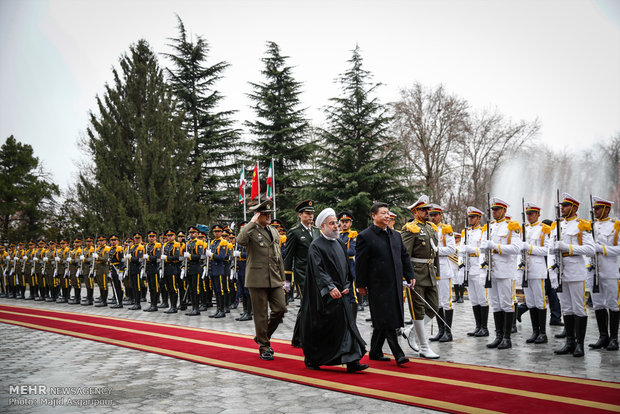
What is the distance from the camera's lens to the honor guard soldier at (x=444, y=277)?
28.4 feet

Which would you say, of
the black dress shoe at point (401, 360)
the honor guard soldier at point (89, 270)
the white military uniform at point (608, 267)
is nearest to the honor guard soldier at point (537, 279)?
the white military uniform at point (608, 267)

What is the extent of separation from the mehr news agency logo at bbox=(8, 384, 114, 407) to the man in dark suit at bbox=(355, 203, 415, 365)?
3419 millimetres

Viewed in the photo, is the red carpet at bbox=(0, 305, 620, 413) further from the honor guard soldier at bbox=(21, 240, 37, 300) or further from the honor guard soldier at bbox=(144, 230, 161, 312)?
the honor guard soldier at bbox=(21, 240, 37, 300)

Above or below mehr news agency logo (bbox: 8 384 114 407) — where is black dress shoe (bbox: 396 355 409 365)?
above

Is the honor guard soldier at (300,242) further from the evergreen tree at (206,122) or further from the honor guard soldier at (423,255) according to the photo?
the evergreen tree at (206,122)

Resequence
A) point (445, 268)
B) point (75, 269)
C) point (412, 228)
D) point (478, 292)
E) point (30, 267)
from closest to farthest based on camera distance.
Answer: point (412, 228) < point (478, 292) < point (445, 268) < point (75, 269) < point (30, 267)

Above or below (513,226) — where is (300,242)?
below

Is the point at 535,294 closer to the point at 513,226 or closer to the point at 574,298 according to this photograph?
the point at 574,298

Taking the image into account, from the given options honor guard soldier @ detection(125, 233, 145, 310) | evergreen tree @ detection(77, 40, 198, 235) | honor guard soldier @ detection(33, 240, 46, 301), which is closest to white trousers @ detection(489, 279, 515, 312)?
honor guard soldier @ detection(125, 233, 145, 310)

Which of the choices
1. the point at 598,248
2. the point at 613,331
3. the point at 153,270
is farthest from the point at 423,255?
the point at 153,270

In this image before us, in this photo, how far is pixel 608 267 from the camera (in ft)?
24.6

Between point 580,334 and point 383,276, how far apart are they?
308cm

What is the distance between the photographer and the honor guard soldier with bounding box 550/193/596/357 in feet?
23.6

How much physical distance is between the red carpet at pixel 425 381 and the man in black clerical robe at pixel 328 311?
0.23 m
